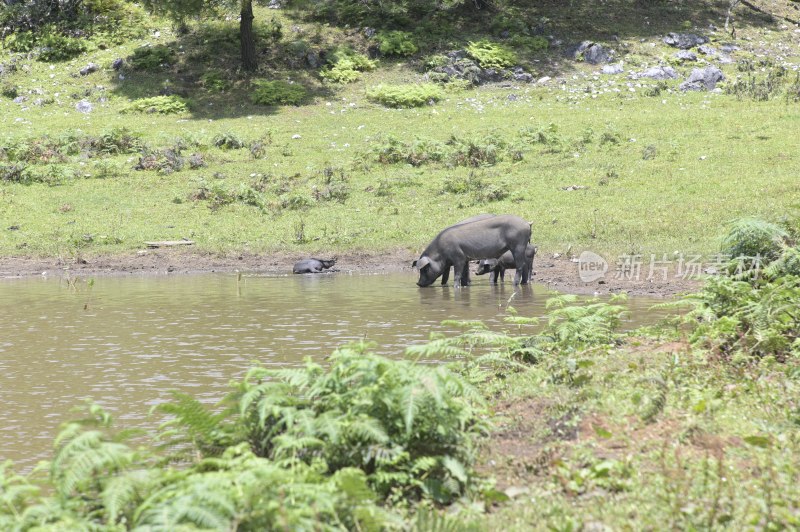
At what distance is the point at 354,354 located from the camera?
6.74 meters

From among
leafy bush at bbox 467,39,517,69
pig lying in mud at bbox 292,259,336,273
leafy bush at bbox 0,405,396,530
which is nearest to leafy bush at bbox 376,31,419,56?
leafy bush at bbox 467,39,517,69

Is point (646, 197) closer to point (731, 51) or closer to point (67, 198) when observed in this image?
point (67, 198)

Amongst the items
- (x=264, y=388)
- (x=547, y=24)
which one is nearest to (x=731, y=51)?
(x=547, y=24)

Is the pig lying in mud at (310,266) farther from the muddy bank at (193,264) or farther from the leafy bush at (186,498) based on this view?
the leafy bush at (186,498)

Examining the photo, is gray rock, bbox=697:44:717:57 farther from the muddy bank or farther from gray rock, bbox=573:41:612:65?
the muddy bank

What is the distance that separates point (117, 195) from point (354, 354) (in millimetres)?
23755

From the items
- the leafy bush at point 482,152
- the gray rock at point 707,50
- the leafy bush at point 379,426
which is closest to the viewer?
the leafy bush at point 379,426

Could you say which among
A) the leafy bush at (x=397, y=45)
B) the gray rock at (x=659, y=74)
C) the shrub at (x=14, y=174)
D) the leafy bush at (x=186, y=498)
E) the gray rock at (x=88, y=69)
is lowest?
the leafy bush at (x=186, y=498)

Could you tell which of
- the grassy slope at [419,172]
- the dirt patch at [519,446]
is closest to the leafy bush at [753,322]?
the dirt patch at [519,446]

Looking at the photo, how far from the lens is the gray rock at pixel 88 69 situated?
4128 cm

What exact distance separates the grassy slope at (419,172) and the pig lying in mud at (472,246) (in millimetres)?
2821

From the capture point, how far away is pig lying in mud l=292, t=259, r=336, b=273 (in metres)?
21.8

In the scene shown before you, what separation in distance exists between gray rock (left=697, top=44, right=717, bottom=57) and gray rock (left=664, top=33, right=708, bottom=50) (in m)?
0.56

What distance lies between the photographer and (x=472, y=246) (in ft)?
64.7
